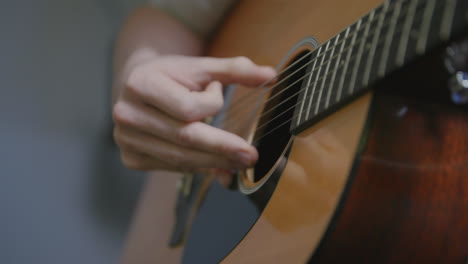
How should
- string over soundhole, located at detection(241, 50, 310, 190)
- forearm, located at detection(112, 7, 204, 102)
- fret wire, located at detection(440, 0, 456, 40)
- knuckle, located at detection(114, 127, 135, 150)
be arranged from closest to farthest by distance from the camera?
fret wire, located at detection(440, 0, 456, 40) → string over soundhole, located at detection(241, 50, 310, 190) → knuckle, located at detection(114, 127, 135, 150) → forearm, located at detection(112, 7, 204, 102)

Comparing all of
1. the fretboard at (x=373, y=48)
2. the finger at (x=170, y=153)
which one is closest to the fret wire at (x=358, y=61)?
the fretboard at (x=373, y=48)

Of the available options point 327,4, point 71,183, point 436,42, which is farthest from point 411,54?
point 71,183

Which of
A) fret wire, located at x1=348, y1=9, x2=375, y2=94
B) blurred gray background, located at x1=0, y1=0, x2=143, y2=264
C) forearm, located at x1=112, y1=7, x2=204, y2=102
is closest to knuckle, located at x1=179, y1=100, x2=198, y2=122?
fret wire, located at x1=348, y1=9, x2=375, y2=94

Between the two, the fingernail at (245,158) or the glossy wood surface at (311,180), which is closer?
the glossy wood surface at (311,180)

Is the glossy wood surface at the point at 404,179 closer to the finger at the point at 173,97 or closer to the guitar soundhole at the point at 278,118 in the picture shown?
the guitar soundhole at the point at 278,118

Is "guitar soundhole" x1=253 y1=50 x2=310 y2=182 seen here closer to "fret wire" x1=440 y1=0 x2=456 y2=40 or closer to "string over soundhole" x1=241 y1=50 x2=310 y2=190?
"string over soundhole" x1=241 y1=50 x2=310 y2=190

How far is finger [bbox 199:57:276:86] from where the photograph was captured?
20.5 inches

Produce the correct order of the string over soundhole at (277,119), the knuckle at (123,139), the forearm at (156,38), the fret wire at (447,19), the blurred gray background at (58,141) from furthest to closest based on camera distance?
the blurred gray background at (58,141)
the forearm at (156,38)
the knuckle at (123,139)
the string over soundhole at (277,119)
the fret wire at (447,19)

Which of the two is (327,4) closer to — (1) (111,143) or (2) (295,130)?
(2) (295,130)

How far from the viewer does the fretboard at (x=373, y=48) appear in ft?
0.81

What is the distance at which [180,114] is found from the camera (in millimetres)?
474

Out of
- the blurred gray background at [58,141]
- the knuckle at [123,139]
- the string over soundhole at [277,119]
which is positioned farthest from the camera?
the blurred gray background at [58,141]

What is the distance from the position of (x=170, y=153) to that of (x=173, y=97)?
9 centimetres

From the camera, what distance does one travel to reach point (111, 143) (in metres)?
1.18
